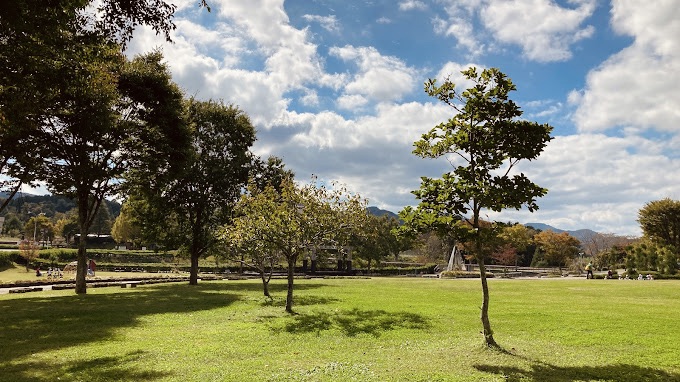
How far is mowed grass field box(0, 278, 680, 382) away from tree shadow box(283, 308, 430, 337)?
0.05 m

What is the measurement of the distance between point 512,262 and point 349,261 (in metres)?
39.5

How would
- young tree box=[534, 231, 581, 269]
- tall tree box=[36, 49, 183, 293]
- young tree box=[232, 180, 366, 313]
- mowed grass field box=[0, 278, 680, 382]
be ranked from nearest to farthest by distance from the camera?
1. mowed grass field box=[0, 278, 680, 382]
2. young tree box=[232, 180, 366, 313]
3. tall tree box=[36, 49, 183, 293]
4. young tree box=[534, 231, 581, 269]

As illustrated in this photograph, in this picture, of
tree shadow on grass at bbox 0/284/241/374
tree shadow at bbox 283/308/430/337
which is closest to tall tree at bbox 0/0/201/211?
tree shadow on grass at bbox 0/284/241/374

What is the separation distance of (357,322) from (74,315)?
47.3 feet

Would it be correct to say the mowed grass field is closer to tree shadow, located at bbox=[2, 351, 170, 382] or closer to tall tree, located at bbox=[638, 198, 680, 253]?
tree shadow, located at bbox=[2, 351, 170, 382]

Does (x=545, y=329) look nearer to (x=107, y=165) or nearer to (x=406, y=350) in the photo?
(x=406, y=350)

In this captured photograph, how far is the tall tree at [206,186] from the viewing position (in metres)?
41.2

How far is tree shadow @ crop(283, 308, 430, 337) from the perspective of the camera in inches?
702

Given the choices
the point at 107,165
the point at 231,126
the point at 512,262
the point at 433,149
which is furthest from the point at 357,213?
the point at 512,262

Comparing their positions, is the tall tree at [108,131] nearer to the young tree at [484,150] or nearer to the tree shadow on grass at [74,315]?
the tree shadow on grass at [74,315]

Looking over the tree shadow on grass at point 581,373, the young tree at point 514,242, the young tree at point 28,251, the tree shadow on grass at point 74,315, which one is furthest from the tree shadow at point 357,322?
the young tree at point 514,242

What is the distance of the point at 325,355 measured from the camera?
44.6 ft

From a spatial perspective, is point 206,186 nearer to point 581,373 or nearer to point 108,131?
point 108,131

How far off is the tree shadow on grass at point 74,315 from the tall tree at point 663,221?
7333cm
